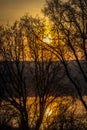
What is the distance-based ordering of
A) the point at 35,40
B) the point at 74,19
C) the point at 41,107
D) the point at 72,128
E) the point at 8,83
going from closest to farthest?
the point at 72,128 < the point at 74,19 < the point at 35,40 < the point at 41,107 < the point at 8,83

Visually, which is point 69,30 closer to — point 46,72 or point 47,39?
point 47,39

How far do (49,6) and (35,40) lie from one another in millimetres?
5900

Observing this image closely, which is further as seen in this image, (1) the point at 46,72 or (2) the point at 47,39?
(1) the point at 46,72

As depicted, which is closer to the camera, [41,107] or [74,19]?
[74,19]

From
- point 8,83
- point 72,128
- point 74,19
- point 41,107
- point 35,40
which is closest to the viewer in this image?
point 72,128

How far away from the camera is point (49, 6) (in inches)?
1281

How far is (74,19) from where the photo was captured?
105 ft

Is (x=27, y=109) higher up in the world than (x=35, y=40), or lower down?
lower down

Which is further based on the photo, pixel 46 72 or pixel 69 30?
pixel 46 72

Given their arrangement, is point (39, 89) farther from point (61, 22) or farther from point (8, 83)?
point (61, 22)

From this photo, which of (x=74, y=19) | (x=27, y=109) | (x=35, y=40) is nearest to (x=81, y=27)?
(x=74, y=19)

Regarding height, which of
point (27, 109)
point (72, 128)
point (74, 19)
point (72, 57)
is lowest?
point (72, 128)

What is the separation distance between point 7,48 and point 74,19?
11801 millimetres

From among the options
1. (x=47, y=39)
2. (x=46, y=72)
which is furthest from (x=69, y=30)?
(x=46, y=72)
